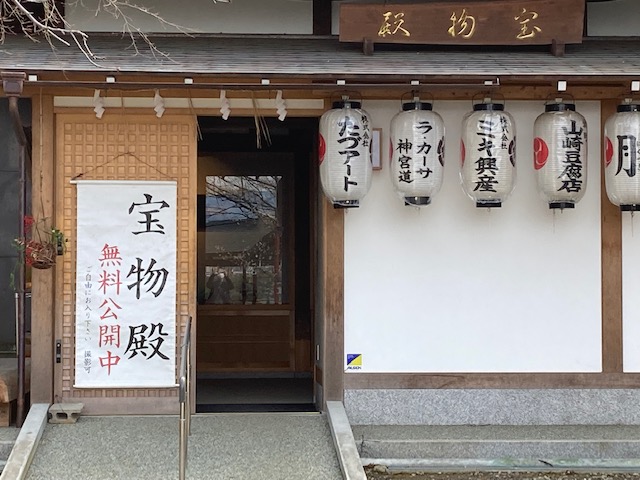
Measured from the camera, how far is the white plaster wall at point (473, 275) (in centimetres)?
712

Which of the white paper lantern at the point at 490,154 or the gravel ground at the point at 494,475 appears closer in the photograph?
the gravel ground at the point at 494,475

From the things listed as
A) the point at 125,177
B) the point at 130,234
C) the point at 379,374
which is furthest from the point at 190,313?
the point at 379,374

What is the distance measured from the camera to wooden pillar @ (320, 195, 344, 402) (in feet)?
23.1

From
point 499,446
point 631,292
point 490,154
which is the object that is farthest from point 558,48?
point 499,446

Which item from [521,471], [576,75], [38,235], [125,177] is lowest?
[521,471]

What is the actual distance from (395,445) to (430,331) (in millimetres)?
1244

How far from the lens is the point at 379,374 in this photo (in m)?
7.09

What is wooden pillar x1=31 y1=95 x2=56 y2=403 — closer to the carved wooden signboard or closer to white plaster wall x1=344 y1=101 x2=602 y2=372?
white plaster wall x1=344 y1=101 x2=602 y2=372

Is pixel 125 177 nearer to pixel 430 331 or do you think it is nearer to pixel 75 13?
pixel 75 13

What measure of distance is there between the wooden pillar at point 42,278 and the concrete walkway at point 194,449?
0.51 meters

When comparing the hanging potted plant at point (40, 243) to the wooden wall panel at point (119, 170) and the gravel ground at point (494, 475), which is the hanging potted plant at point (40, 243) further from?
the gravel ground at point (494, 475)

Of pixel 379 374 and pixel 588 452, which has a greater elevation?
pixel 379 374

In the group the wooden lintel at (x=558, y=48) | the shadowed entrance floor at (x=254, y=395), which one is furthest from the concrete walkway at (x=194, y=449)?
the wooden lintel at (x=558, y=48)

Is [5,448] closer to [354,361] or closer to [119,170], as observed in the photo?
[119,170]
